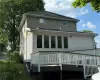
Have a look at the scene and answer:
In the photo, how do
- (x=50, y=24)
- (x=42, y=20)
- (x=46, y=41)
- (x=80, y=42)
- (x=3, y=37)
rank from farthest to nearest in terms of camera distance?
(x=3, y=37) → (x=50, y=24) → (x=42, y=20) → (x=80, y=42) → (x=46, y=41)

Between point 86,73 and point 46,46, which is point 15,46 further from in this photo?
point 86,73

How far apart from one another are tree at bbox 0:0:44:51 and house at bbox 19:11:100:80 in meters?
14.6

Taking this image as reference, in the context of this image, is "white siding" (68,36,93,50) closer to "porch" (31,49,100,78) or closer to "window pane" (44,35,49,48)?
"window pane" (44,35,49,48)

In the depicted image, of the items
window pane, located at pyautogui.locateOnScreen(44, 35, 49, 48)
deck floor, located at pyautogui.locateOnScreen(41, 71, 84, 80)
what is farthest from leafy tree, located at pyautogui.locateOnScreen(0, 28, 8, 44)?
deck floor, located at pyautogui.locateOnScreen(41, 71, 84, 80)

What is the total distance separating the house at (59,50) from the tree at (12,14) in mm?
14626

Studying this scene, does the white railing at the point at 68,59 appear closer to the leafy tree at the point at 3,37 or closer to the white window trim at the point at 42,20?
the white window trim at the point at 42,20

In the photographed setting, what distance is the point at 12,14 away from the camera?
35375 millimetres

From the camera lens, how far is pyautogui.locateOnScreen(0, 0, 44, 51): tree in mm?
35156

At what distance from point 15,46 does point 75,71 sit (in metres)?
24.0

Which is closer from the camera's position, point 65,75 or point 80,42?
point 65,75

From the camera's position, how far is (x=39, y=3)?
3806 centimetres

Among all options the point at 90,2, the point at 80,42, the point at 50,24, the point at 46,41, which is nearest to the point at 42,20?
the point at 50,24

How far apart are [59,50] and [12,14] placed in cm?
2060

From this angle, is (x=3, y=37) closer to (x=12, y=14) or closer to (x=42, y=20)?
(x=12, y=14)
